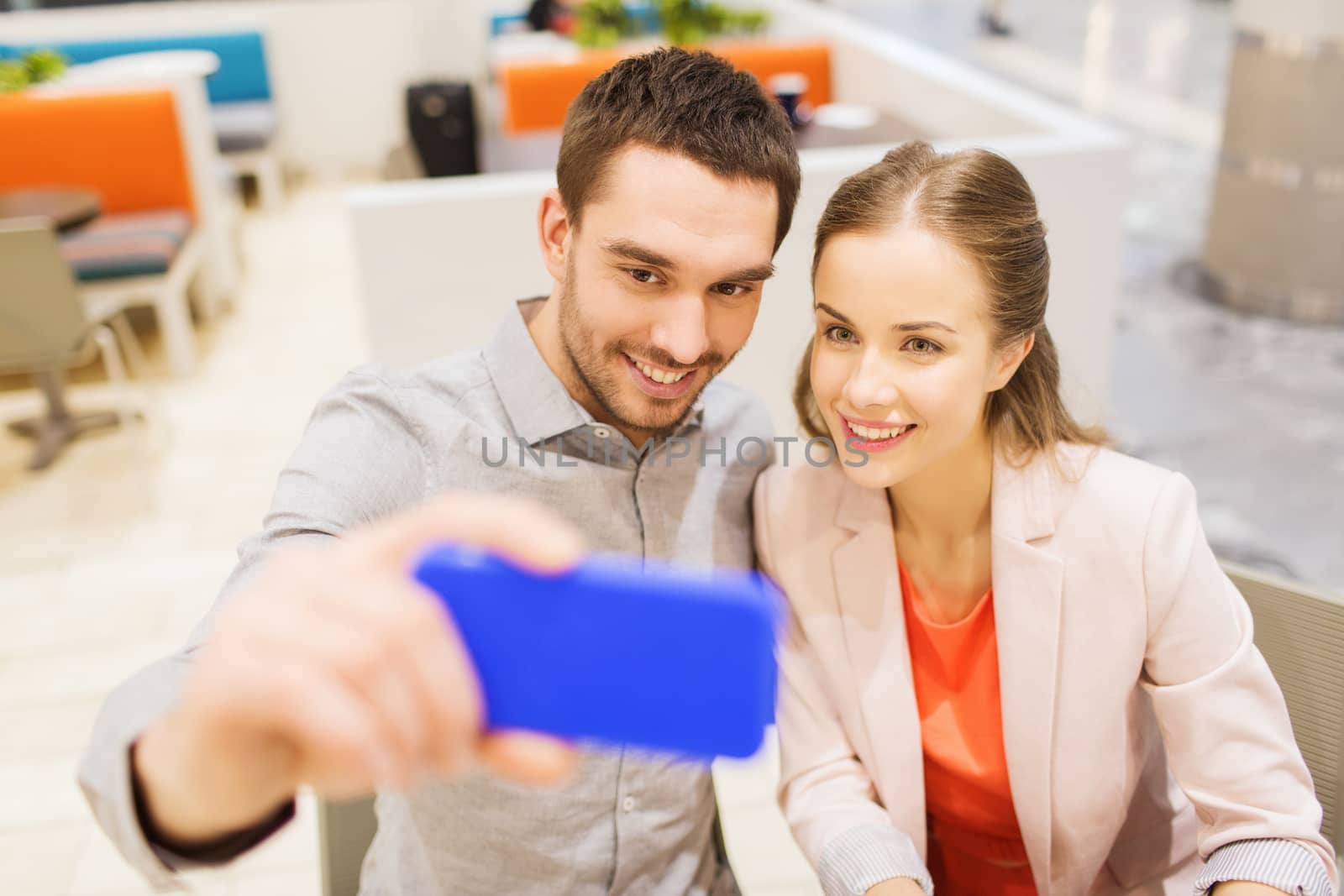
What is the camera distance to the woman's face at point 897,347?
1.12 metres

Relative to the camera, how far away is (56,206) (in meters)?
4.20

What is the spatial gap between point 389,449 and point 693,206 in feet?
1.41

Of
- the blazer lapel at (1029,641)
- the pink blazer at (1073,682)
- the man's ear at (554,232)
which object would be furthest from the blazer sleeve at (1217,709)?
the man's ear at (554,232)

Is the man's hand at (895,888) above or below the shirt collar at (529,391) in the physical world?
below

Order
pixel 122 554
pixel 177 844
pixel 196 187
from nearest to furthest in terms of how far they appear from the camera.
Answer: pixel 177 844, pixel 122 554, pixel 196 187

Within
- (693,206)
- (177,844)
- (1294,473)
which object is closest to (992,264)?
(693,206)

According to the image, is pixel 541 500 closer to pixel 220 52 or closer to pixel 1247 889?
pixel 1247 889

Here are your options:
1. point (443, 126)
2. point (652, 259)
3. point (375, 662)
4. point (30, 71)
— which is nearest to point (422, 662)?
point (375, 662)

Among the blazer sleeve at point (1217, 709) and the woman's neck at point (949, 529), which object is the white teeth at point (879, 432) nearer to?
the woman's neck at point (949, 529)

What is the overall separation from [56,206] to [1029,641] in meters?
4.19

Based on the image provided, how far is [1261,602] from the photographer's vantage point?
1.39m

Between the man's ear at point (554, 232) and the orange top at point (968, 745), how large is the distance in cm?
55

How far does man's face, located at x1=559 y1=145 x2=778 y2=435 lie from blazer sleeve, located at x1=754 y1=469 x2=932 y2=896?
8.9 inches

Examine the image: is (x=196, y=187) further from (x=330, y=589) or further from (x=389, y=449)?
(x=330, y=589)
